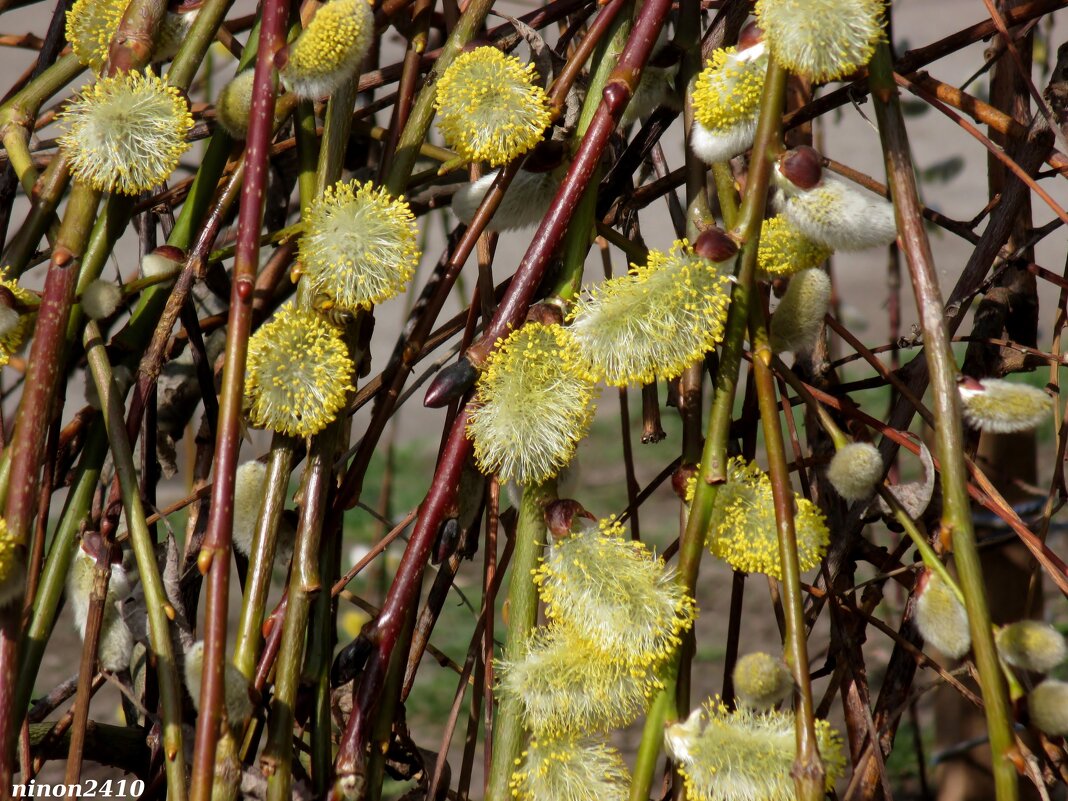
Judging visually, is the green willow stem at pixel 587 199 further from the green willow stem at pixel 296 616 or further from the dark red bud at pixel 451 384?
the green willow stem at pixel 296 616

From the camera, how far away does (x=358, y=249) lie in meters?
0.65

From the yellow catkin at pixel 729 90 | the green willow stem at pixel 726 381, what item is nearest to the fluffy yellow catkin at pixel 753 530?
the green willow stem at pixel 726 381

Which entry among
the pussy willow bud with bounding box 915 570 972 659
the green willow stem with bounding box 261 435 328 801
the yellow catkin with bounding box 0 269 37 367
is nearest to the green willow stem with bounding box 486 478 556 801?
the green willow stem with bounding box 261 435 328 801

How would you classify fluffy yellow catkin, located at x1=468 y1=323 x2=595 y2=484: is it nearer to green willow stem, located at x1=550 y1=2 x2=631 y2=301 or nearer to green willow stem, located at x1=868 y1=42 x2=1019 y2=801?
green willow stem, located at x1=550 y1=2 x2=631 y2=301

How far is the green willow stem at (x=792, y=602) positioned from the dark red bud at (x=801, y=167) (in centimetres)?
12

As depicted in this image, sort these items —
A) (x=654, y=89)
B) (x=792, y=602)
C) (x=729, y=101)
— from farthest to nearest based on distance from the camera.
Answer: (x=654, y=89) → (x=729, y=101) → (x=792, y=602)

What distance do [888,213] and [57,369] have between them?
1.78 ft

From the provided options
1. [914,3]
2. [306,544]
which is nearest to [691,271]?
[306,544]

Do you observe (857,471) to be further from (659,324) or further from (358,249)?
(358,249)

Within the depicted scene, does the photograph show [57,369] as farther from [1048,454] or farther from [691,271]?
[1048,454]

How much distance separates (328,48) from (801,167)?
0.30 metres

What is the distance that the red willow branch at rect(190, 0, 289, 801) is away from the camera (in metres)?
0.54

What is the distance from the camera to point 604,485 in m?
3.51

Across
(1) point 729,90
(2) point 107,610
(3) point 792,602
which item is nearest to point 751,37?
(1) point 729,90
